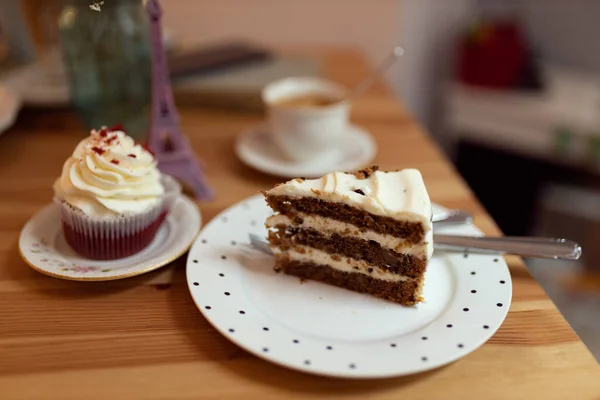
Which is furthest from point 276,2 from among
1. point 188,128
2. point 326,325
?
point 326,325

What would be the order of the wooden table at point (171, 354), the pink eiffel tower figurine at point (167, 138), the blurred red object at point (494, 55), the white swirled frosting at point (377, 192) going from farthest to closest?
1. the blurred red object at point (494, 55)
2. the pink eiffel tower figurine at point (167, 138)
3. the white swirled frosting at point (377, 192)
4. the wooden table at point (171, 354)

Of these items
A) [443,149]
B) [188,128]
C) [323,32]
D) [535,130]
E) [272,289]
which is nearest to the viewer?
[272,289]

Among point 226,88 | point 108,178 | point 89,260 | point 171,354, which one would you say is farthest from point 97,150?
point 226,88

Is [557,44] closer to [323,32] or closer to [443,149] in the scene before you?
[443,149]

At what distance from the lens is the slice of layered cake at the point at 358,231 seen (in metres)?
0.92

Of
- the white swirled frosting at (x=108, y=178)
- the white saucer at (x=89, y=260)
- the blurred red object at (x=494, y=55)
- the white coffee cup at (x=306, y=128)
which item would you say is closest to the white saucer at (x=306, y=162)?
the white coffee cup at (x=306, y=128)

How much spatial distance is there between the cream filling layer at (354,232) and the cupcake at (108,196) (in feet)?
0.66

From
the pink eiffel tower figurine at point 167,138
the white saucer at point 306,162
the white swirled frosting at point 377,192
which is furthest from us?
the white saucer at point 306,162

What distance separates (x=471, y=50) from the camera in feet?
7.23

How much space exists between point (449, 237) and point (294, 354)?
370 mm

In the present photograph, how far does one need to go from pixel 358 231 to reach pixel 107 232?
383 millimetres

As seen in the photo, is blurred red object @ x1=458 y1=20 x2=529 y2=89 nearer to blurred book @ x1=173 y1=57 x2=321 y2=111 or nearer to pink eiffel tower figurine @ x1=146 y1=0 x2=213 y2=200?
blurred book @ x1=173 y1=57 x2=321 y2=111

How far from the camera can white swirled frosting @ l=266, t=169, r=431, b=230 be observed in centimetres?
91

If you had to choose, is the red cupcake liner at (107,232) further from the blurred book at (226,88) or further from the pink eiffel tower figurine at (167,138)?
the blurred book at (226,88)
